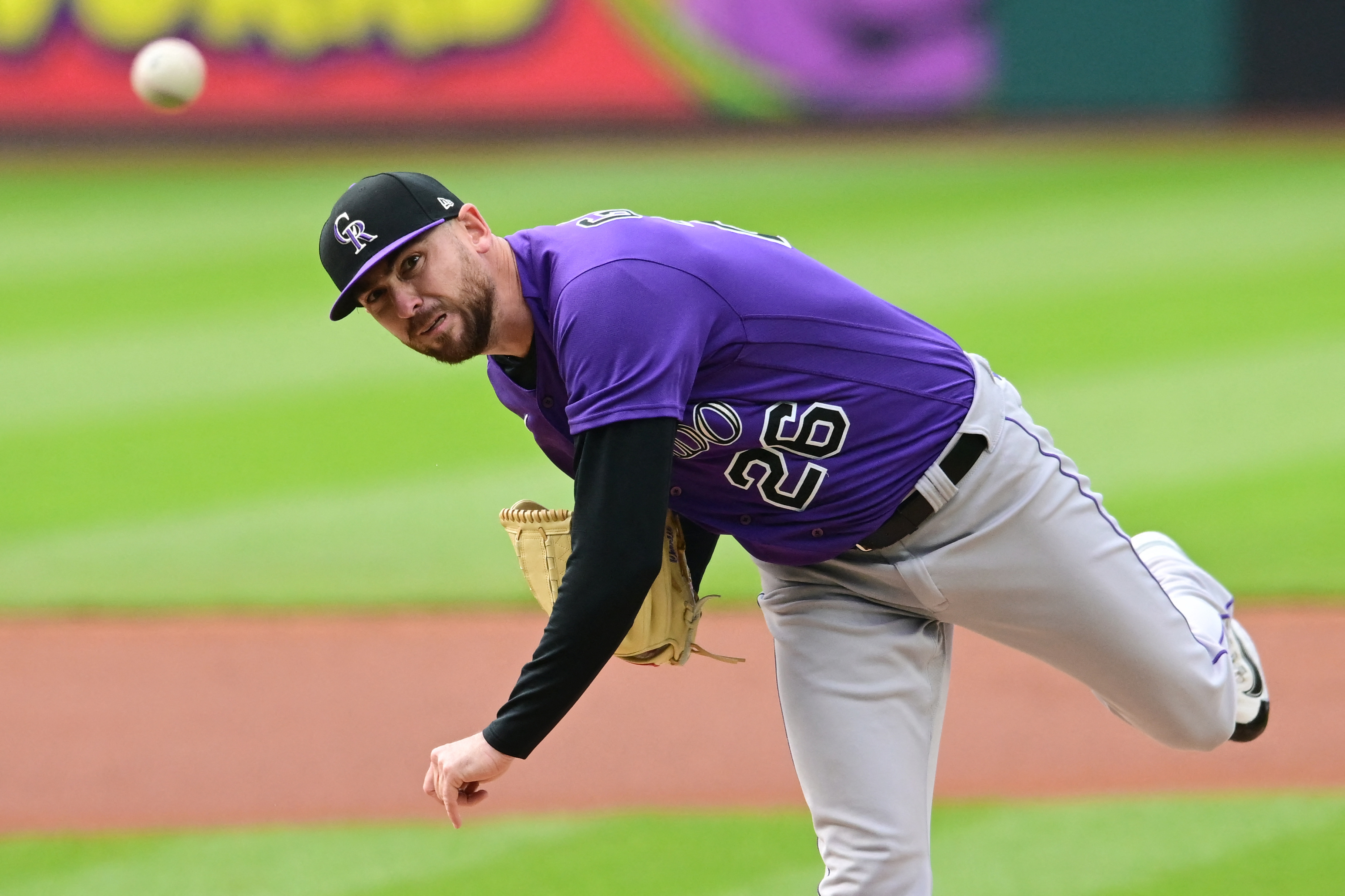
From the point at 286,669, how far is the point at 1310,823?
3.49 m

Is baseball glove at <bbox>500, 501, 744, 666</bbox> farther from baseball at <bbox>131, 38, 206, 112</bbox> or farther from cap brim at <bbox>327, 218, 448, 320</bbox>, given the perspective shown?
baseball at <bbox>131, 38, 206, 112</bbox>

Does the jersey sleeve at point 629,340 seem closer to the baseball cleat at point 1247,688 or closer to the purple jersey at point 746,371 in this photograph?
the purple jersey at point 746,371

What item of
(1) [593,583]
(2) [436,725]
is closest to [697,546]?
(1) [593,583]

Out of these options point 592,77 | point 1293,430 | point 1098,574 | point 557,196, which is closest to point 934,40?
point 592,77

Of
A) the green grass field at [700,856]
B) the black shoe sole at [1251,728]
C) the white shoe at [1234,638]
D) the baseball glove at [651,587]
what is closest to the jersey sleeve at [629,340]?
the baseball glove at [651,587]

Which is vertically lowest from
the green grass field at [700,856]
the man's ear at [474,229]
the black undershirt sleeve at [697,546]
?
the green grass field at [700,856]

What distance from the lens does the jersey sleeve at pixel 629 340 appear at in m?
2.84

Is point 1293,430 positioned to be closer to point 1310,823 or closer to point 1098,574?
point 1310,823

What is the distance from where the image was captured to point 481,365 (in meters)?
9.52

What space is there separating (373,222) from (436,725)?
8.82 feet

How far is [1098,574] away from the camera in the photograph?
3369 mm

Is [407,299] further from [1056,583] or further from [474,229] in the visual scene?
[1056,583]

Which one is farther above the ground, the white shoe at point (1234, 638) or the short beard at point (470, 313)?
the short beard at point (470, 313)

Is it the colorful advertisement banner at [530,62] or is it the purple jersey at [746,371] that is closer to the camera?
the purple jersey at [746,371]
